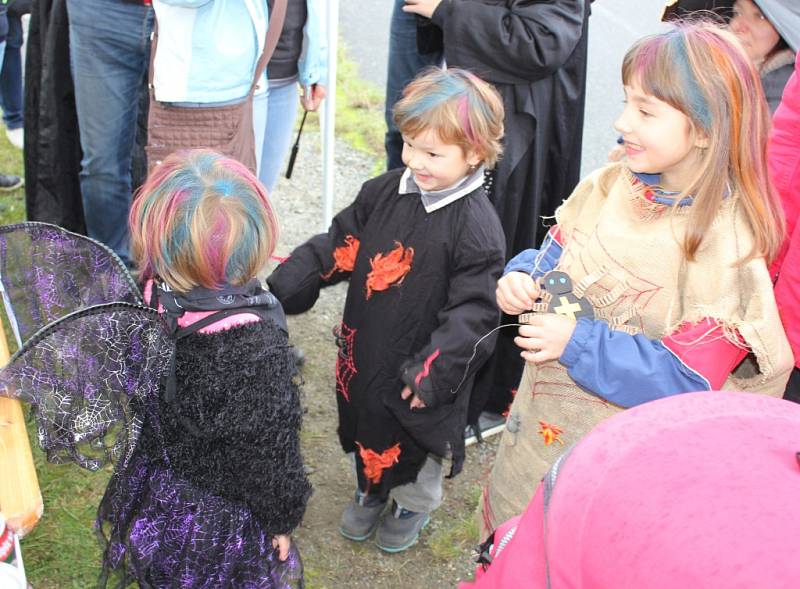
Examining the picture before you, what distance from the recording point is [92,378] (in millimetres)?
1420

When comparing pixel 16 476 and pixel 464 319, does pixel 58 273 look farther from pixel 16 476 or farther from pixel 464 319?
pixel 464 319

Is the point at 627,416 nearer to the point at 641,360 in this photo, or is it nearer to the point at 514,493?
the point at 641,360

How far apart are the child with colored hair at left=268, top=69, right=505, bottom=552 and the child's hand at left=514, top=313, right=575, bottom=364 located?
0.96 ft

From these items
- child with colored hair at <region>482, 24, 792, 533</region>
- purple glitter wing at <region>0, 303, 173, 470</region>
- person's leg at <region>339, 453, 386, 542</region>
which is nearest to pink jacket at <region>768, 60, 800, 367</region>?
child with colored hair at <region>482, 24, 792, 533</region>

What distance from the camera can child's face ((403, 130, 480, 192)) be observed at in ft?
6.86

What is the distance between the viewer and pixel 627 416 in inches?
37.0

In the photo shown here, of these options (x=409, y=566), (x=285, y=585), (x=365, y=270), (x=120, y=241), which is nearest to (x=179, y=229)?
(x=365, y=270)

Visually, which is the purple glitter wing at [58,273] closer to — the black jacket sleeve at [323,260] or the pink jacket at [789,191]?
the black jacket sleeve at [323,260]

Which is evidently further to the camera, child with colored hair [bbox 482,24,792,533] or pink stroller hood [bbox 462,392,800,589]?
child with colored hair [bbox 482,24,792,533]

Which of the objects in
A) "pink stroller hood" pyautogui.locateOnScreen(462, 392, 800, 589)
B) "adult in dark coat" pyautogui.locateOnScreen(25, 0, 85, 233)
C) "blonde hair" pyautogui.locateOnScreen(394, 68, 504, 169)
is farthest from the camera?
"adult in dark coat" pyautogui.locateOnScreen(25, 0, 85, 233)

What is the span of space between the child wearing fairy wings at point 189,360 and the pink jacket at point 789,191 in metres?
1.19

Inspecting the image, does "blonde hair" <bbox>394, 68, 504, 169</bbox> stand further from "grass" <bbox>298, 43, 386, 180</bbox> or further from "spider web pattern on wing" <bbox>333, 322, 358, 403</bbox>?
"grass" <bbox>298, 43, 386, 180</bbox>

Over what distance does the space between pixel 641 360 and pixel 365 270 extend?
2.62 ft

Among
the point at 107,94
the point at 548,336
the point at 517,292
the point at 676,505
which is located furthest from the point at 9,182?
the point at 676,505
